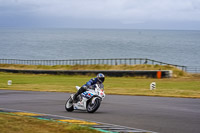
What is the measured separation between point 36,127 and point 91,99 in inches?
135

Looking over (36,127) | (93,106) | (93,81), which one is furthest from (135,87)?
(36,127)

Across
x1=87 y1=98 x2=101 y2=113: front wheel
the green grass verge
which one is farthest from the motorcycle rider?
the green grass verge

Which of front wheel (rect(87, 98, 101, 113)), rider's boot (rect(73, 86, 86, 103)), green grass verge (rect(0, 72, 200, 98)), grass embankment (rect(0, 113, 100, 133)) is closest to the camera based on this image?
grass embankment (rect(0, 113, 100, 133))

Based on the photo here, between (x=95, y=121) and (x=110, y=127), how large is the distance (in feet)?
4.39

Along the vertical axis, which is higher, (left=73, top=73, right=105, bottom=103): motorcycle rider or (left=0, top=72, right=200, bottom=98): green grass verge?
(left=73, top=73, right=105, bottom=103): motorcycle rider

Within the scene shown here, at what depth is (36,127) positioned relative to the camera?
31.1ft

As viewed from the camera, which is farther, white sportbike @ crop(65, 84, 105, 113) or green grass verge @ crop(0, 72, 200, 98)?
green grass verge @ crop(0, 72, 200, 98)

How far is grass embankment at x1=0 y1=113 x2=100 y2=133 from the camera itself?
350 inches

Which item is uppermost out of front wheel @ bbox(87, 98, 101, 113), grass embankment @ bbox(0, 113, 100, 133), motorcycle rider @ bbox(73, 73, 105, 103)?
motorcycle rider @ bbox(73, 73, 105, 103)

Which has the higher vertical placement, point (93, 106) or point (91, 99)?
point (91, 99)

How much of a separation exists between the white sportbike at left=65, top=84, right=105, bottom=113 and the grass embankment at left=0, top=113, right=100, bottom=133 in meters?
2.31

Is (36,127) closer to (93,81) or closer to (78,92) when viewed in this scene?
(93,81)

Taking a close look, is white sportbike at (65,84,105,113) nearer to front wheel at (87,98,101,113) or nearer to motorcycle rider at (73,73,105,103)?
front wheel at (87,98,101,113)

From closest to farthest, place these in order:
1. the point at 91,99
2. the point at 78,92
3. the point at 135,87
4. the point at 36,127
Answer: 1. the point at 36,127
2. the point at 91,99
3. the point at 78,92
4. the point at 135,87
